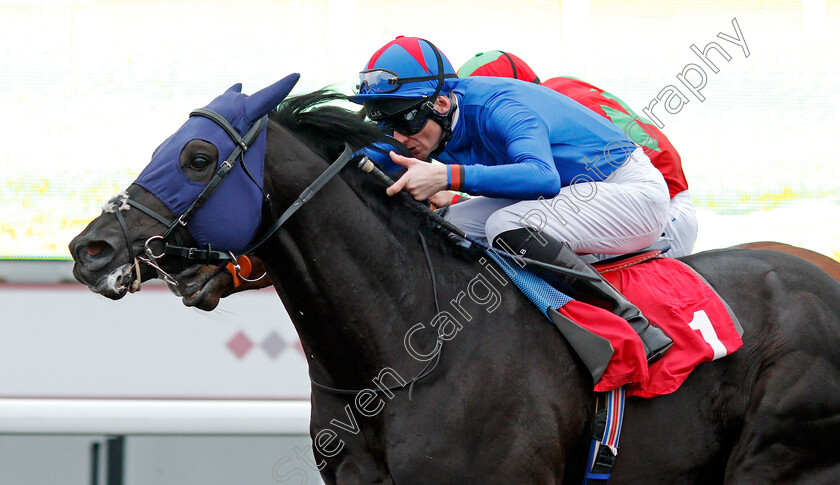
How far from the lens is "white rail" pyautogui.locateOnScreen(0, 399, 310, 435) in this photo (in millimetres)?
3652

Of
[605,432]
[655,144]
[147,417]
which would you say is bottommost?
[147,417]

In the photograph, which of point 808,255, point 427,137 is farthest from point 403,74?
point 808,255

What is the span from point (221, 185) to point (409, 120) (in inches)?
27.2

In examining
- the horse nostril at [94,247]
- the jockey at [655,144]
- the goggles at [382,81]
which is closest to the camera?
the horse nostril at [94,247]

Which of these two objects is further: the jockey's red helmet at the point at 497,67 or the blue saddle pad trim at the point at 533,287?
the jockey's red helmet at the point at 497,67

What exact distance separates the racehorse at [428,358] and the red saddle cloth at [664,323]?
82 millimetres

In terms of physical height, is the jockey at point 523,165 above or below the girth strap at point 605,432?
above

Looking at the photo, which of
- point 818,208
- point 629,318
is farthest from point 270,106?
point 818,208

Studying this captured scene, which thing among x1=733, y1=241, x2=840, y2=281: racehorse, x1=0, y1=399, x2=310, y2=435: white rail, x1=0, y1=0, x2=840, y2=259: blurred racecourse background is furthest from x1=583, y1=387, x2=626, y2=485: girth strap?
x1=0, y1=0, x2=840, y2=259: blurred racecourse background

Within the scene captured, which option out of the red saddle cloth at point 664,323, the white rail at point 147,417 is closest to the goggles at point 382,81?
the red saddle cloth at point 664,323

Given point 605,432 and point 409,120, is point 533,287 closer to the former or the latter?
point 605,432

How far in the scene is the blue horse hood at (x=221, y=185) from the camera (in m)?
2.18

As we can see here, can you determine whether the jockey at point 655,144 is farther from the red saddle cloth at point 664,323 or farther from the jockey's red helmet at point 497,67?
the red saddle cloth at point 664,323

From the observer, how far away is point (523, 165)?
2373mm
